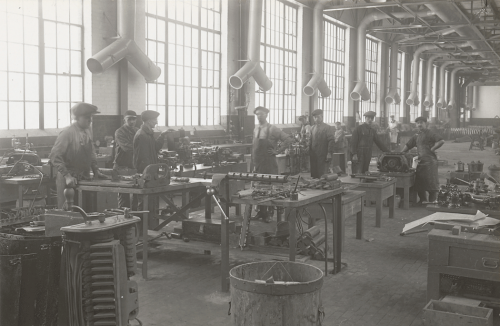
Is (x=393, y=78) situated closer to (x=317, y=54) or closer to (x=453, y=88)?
(x=317, y=54)

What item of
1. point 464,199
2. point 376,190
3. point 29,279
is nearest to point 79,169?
point 29,279

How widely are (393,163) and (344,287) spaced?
4683 millimetres

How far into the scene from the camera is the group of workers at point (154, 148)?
571cm

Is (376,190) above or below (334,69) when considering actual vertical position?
below

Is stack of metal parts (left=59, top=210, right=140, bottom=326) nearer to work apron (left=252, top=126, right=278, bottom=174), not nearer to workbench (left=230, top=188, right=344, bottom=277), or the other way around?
workbench (left=230, top=188, right=344, bottom=277)

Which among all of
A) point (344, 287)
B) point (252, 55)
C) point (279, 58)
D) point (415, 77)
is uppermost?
point (415, 77)

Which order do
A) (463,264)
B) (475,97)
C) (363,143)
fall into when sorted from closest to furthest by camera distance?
(463,264), (363,143), (475,97)

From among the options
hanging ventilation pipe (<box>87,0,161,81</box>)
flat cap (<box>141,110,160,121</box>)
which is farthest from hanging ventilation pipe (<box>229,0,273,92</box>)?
flat cap (<box>141,110,160,121</box>)

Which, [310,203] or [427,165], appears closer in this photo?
[310,203]

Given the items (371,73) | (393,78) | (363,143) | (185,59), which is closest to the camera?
(363,143)

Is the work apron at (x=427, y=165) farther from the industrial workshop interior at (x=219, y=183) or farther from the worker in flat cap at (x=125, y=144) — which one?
the worker in flat cap at (x=125, y=144)

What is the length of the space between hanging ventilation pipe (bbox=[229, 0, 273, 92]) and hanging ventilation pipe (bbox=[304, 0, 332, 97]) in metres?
2.82

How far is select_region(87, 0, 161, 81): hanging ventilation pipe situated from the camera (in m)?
9.33

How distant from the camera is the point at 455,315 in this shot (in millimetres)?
3641
